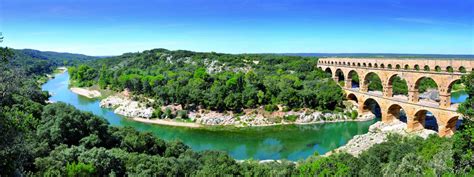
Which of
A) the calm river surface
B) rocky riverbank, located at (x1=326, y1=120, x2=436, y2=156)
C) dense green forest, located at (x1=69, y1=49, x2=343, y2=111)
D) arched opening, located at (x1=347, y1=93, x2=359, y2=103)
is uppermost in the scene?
dense green forest, located at (x1=69, y1=49, x2=343, y2=111)

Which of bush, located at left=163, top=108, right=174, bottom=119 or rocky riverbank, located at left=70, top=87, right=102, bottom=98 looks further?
rocky riverbank, located at left=70, top=87, right=102, bottom=98

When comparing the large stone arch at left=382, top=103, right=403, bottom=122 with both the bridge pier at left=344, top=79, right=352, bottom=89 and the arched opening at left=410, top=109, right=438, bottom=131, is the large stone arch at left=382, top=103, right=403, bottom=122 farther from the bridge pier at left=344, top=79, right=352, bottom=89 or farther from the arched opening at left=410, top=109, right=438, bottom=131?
the bridge pier at left=344, top=79, right=352, bottom=89

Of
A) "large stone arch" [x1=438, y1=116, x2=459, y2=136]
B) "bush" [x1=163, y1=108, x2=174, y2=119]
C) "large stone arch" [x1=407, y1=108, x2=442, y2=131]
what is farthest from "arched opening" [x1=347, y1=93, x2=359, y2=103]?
"bush" [x1=163, y1=108, x2=174, y2=119]

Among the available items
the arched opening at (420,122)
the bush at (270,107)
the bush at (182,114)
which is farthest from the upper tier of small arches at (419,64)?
the bush at (182,114)

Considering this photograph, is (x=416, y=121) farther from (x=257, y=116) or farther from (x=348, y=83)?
(x=257, y=116)

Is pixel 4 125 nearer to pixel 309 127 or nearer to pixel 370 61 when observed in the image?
pixel 309 127

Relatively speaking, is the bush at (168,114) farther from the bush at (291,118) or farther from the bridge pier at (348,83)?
the bridge pier at (348,83)

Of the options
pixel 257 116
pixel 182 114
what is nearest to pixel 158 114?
pixel 182 114
